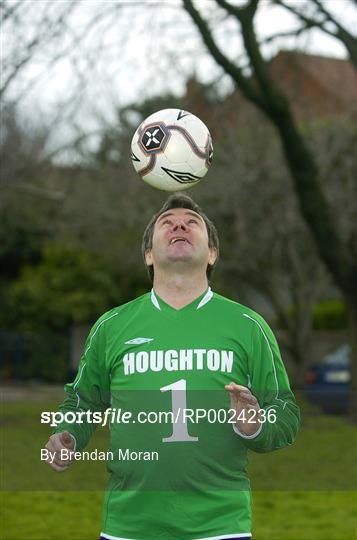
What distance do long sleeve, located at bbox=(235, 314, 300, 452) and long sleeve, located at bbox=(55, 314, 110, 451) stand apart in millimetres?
562

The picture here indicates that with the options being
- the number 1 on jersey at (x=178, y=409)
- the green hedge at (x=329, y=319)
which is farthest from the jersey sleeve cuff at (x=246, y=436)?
the green hedge at (x=329, y=319)

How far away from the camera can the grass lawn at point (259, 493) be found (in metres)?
7.45

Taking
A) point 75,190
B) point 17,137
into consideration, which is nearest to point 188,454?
point 17,137

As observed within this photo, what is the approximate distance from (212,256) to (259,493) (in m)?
5.81

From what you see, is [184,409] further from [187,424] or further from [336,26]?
[336,26]

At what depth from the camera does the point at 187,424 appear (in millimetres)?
3459

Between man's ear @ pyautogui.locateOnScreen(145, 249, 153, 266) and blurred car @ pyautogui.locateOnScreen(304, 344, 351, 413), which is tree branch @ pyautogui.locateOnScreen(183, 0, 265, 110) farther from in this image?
man's ear @ pyautogui.locateOnScreen(145, 249, 153, 266)

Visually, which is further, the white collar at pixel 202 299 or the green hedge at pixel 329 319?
the green hedge at pixel 329 319

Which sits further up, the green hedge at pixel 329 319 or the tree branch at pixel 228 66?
the green hedge at pixel 329 319

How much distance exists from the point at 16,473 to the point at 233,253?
9.46 m

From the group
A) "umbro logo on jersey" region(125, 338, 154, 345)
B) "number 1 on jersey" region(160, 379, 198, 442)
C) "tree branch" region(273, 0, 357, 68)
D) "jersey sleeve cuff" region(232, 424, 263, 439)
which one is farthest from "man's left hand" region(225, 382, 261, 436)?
"tree branch" region(273, 0, 357, 68)

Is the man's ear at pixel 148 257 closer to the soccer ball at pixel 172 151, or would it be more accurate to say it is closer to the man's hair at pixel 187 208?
the man's hair at pixel 187 208

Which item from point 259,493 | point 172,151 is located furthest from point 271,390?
point 259,493

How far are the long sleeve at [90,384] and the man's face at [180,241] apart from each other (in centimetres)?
33
